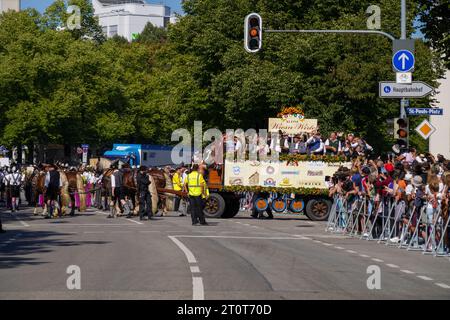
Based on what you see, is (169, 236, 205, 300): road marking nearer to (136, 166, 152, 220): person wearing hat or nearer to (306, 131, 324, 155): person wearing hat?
(136, 166, 152, 220): person wearing hat

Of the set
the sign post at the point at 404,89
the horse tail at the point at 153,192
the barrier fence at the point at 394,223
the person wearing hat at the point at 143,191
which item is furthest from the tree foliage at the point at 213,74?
the horse tail at the point at 153,192

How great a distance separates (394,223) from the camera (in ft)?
86.1

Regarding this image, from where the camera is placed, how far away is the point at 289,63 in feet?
173

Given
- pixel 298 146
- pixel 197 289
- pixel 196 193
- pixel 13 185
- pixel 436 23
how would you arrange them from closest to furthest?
pixel 197 289
pixel 196 193
pixel 436 23
pixel 298 146
pixel 13 185

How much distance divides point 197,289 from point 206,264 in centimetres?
438

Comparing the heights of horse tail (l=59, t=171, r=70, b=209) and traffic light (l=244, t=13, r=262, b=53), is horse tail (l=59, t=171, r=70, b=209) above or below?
below

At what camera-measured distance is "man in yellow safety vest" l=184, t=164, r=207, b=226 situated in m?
33.2

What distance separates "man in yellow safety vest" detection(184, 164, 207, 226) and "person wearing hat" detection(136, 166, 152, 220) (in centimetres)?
352

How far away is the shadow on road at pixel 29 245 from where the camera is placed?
759 inches

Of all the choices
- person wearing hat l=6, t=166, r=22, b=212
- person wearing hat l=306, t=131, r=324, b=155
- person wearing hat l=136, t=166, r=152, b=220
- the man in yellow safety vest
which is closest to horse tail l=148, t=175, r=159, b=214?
person wearing hat l=136, t=166, r=152, b=220

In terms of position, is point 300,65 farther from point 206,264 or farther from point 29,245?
point 206,264

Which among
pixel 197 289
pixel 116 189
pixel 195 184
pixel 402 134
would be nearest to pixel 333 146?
pixel 195 184
